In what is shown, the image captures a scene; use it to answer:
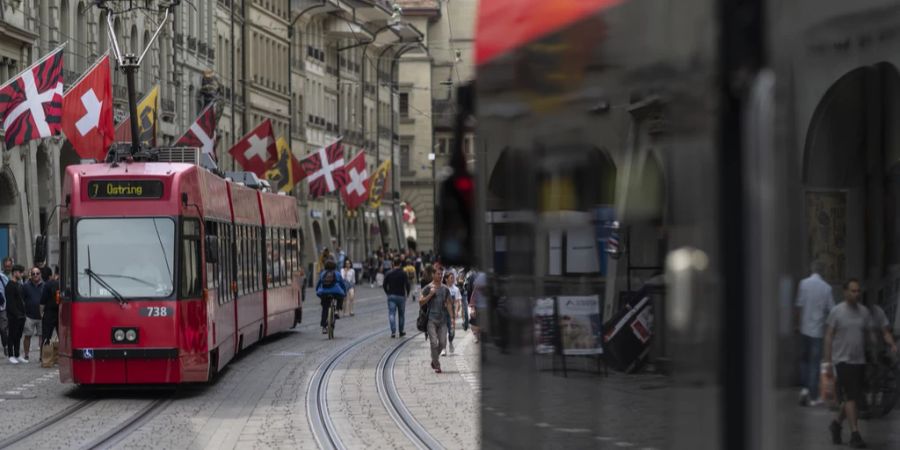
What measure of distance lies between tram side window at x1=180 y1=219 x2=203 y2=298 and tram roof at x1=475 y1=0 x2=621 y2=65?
52.7 feet

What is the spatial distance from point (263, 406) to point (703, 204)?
717 inches

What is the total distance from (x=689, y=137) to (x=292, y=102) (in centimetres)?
8687

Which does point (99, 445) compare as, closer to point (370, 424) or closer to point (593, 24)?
point (370, 424)

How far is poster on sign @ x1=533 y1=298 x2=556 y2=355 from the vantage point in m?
5.20

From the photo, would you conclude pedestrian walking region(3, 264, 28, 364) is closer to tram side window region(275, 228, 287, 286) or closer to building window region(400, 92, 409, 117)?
tram side window region(275, 228, 287, 286)

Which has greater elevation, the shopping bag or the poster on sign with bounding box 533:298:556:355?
the poster on sign with bounding box 533:298:556:355

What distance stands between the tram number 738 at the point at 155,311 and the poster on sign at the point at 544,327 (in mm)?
17076

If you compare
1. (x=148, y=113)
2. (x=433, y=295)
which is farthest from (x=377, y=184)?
(x=433, y=295)

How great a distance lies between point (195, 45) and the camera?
7019 cm

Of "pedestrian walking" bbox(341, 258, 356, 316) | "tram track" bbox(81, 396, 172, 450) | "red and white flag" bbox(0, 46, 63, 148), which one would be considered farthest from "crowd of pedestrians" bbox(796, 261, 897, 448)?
"pedestrian walking" bbox(341, 258, 356, 316)

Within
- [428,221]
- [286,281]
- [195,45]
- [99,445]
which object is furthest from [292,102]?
[99,445]

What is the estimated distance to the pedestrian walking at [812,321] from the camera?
3.23 m

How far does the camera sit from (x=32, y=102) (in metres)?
31.6

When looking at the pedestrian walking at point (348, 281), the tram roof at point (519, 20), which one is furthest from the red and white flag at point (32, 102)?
the tram roof at point (519, 20)
